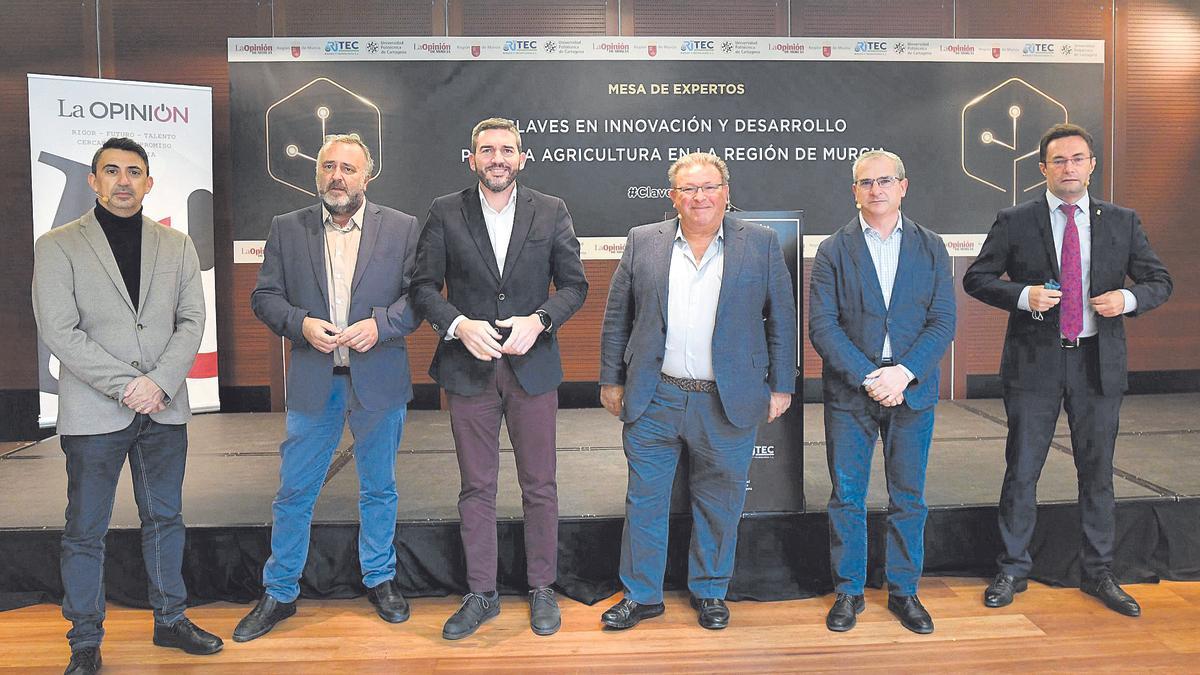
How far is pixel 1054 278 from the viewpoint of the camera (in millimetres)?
3223

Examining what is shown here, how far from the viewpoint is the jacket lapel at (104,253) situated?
9.20 ft

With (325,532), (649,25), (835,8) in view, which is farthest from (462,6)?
(325,532)

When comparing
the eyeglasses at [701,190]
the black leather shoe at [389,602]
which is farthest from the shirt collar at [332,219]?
the black leather shoe at [389,602]

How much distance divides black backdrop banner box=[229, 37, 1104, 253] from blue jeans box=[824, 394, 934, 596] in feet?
10.2

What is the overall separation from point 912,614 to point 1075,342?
1.09 meters

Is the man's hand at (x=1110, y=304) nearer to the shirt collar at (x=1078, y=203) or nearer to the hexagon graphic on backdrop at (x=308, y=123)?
the shirt collar at (x=1078, y=203)

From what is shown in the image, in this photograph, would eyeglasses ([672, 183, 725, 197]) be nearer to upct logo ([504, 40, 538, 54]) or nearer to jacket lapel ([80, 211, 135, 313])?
jacket lapel ([80, 211, 135, 313])

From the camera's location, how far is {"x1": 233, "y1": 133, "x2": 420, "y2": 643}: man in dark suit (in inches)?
120

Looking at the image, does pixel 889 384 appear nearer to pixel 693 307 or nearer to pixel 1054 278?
pixel 693 307

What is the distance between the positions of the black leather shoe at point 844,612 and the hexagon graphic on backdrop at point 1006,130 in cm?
380

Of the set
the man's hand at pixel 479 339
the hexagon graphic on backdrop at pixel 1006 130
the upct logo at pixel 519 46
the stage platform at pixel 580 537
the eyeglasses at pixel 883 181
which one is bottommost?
the stage platform at pixel 580 537

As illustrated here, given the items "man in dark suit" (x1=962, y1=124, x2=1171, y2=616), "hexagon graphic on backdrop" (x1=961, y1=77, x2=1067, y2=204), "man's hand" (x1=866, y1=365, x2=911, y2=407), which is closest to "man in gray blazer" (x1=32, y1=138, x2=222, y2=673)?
"man's hand" (x1=866, y1=365, x2=911, y2=407)

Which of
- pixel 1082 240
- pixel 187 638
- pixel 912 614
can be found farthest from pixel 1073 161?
pixel 187 638

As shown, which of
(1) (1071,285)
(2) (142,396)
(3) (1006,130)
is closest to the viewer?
(2) (142,396)
